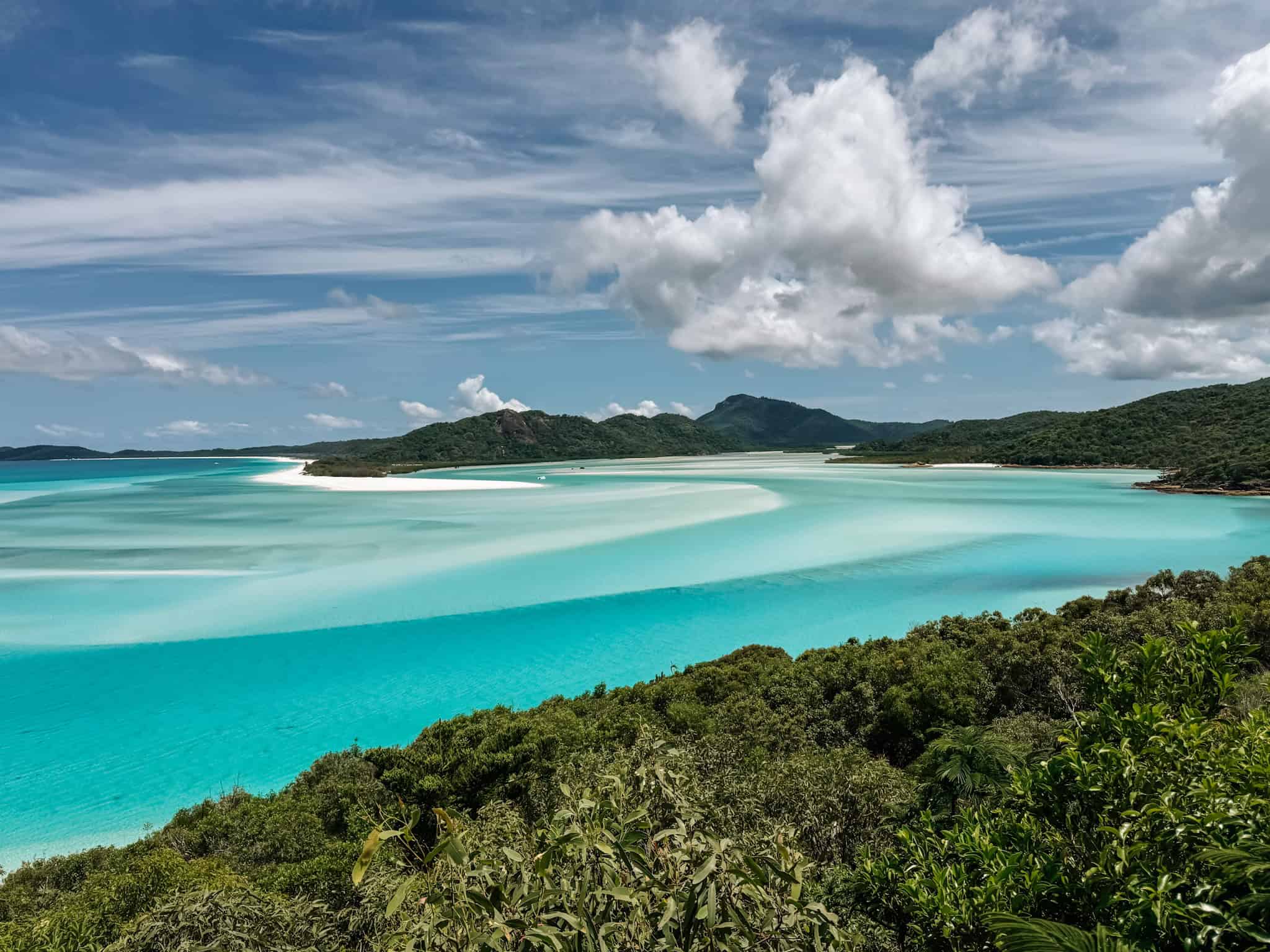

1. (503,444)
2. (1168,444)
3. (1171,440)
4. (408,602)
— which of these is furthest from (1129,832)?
(503,444)

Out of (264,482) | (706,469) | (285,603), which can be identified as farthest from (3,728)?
(706,469)

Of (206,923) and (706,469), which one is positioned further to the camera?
(706,469)

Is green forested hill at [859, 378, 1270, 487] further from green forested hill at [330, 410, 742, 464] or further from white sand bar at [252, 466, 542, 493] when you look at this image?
green forested hill at [330, 410, 742, 464]

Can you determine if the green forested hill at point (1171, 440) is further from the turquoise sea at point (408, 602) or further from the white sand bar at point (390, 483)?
the white sand bar at point (390, 483)

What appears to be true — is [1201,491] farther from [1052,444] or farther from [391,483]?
[391,483]

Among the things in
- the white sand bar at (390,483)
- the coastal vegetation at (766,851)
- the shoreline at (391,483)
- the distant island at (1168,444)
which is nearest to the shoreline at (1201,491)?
the distant island at (1168,444)

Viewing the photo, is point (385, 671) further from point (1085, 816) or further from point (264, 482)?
point (264, 482)
